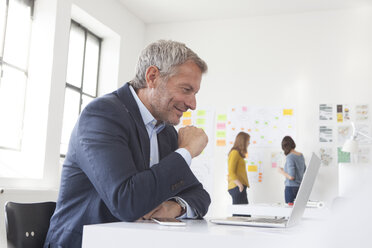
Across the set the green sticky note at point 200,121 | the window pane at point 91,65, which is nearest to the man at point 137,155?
the window pane at point 91,65

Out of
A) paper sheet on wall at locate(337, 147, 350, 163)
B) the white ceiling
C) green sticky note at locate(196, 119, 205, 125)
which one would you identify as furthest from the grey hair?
green sticky note at locate(196, 119, 205, 125)

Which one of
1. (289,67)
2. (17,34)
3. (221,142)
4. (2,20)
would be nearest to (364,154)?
(289,67)

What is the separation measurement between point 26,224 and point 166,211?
42 cm

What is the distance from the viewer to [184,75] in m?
1.51

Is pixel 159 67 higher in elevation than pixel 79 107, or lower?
lower

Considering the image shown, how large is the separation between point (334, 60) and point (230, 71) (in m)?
1.48

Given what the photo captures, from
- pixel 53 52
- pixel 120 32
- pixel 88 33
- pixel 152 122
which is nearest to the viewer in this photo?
pixel 152 122

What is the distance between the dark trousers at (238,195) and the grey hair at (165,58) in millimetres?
4237

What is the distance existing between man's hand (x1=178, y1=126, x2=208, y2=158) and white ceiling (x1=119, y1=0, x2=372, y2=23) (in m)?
4.65

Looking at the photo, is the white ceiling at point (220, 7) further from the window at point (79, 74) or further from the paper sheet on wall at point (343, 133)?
the paper sheet on wall at point (343, 133)

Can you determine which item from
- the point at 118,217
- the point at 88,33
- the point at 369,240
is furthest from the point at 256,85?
the point at 369,240

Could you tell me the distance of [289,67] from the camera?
5.93m

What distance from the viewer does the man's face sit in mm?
1512

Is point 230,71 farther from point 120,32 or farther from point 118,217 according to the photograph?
point 118,217
